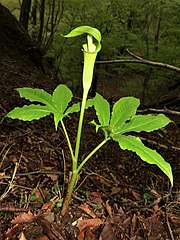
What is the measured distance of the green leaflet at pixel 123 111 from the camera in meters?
1.05

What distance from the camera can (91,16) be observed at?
6.81m

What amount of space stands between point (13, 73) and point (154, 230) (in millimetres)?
3199

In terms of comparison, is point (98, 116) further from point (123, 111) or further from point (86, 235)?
point (86, 235)

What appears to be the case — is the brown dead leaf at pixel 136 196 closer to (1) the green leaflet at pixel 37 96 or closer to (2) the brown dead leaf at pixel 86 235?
(2) the brown dead leaf at pixel 86 235

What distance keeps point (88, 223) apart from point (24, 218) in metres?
0.25

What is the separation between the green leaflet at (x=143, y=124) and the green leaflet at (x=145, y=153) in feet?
0.18

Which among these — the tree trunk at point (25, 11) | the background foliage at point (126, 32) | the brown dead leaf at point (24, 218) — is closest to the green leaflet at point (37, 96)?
the brown dead leaf at point (24, 218)

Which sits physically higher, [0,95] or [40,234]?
[40,234]

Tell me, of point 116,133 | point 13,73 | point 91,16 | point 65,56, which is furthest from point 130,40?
point 116,133

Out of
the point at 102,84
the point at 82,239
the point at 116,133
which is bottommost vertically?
the point at 102,84

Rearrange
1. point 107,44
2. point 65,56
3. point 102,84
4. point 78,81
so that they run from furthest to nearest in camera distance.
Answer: point 102,84
point 78,81
point 65,56
point 107,44

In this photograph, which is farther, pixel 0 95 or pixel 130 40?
pixel 130 40

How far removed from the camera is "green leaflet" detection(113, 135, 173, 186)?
81 centimetres

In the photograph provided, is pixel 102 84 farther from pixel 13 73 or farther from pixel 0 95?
pixel 0 95
